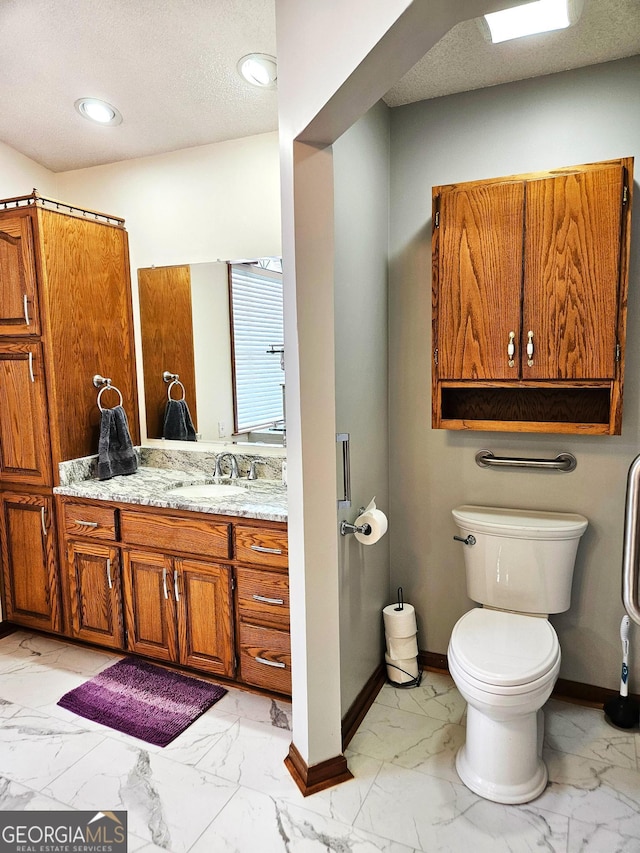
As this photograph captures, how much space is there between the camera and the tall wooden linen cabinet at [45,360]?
2.63 meters

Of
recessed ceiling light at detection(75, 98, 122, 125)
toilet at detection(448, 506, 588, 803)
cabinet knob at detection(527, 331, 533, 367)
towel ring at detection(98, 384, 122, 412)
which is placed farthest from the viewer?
towel ring at detection(98, 384, 122, 412)

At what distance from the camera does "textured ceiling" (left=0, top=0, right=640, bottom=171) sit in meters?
1.91

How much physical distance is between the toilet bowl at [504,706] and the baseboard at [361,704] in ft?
1.33

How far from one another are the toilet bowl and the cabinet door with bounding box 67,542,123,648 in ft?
5.16

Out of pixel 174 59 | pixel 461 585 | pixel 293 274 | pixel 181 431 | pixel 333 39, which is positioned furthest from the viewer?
pixel 181 431

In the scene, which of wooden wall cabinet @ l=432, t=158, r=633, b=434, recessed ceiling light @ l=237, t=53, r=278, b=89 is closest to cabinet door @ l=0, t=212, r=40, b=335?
recessed ceiling light @ l=237, t=53, r=278, b=89

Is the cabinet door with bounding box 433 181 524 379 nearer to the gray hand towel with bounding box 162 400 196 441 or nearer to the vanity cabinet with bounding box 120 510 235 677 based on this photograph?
the vanity cabinet with bounding box 120 510 235 677

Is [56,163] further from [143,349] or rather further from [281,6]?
[281,6]

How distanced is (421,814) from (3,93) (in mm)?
3363

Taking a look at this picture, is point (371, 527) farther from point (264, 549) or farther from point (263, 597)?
point (263, 597)

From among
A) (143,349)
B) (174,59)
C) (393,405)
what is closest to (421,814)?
(393,405)

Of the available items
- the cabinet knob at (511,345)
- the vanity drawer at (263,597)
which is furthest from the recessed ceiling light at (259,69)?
the vanity drawer at (263,597)

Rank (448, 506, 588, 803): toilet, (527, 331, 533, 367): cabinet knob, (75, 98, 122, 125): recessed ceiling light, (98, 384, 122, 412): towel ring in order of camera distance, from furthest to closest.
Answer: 1. (98, 384, 122, 412): towel ring
2. (75, 98, 122, 125): recessed ceiling light
3. (527, 331, 533, 367): cabinet knob
4. (448, 506, 588, 803): toilet

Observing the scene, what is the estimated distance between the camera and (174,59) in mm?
2258
